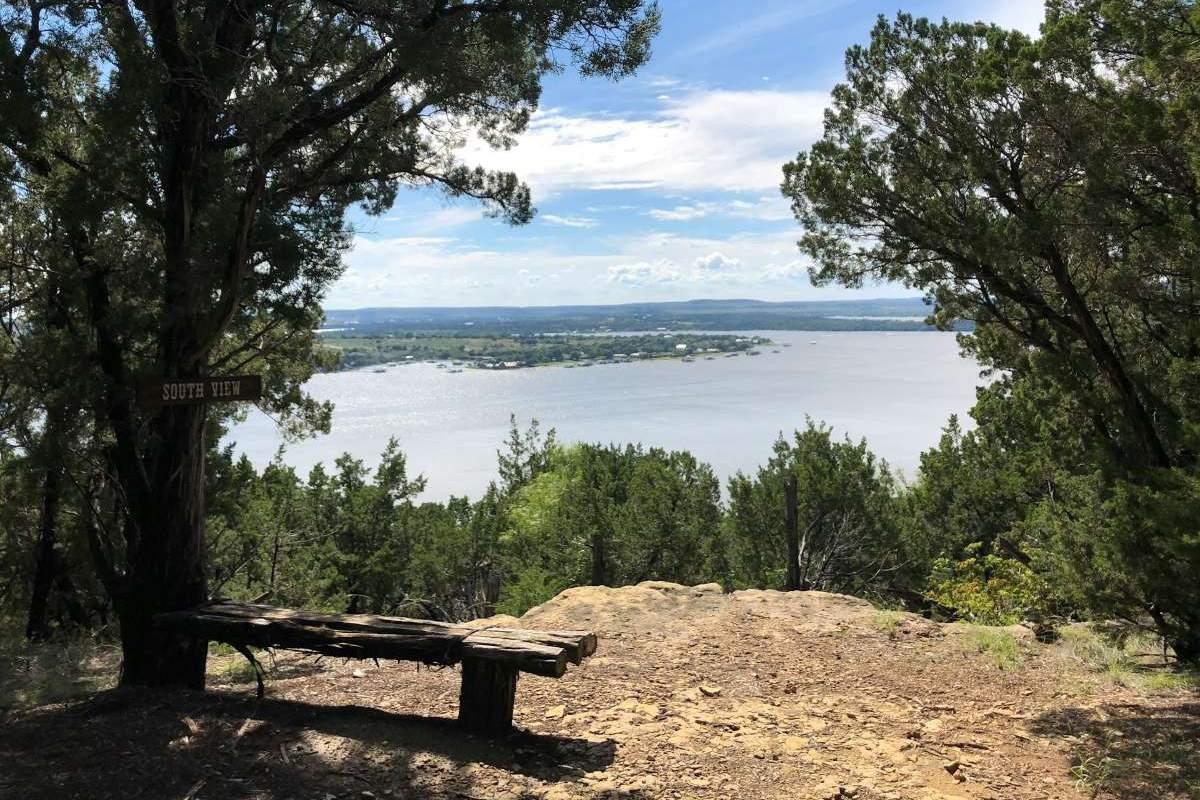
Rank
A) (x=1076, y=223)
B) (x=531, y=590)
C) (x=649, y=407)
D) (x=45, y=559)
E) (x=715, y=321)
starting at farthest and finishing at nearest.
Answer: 1. (x=715, y=321)
2. (x=649, y=407)
3. (x=531, y=590)
4. (x=45, y=559)
5. (x=1076, y=223)

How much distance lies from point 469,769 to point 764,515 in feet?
45.8

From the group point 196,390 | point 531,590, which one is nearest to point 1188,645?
point 196,390

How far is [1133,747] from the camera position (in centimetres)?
397

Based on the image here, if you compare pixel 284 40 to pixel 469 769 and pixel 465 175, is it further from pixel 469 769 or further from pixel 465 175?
pixel 469 769

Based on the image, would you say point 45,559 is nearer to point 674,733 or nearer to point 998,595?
point 674,733

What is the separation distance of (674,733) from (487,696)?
981mm

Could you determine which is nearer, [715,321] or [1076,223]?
[1076,223]

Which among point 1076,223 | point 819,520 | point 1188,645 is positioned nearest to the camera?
point 1076,223

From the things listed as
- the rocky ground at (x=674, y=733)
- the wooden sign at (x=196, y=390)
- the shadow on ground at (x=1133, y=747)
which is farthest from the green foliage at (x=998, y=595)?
the wooden sign at (x=196, y=390)

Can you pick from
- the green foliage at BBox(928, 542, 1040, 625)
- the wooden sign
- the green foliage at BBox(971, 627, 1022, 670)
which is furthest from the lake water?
the wooden sign

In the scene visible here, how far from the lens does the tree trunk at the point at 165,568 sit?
4.38 m

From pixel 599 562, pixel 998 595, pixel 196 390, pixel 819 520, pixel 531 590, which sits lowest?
pixel 531 590

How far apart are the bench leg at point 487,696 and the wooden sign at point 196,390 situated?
1.98m

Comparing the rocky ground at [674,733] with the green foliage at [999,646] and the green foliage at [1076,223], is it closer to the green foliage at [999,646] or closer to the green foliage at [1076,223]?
the green foliage at [999,646]
